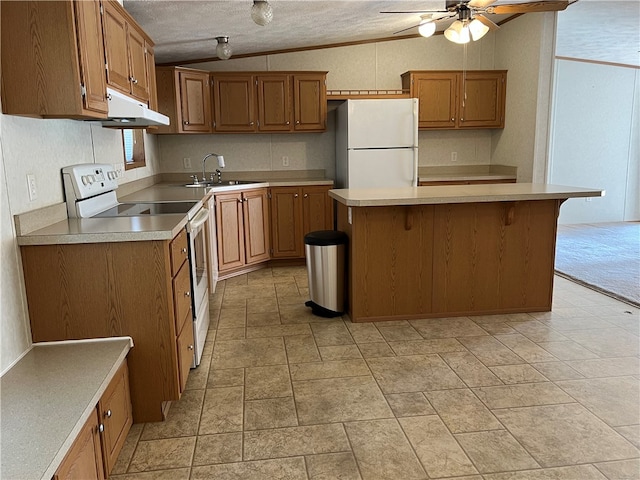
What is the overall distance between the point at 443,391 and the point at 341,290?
51.0 inches

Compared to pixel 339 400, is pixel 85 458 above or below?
above

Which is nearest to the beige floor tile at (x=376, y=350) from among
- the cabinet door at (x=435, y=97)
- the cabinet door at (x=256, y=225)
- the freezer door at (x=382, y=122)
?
the cabinet door at (x=256, y=225)

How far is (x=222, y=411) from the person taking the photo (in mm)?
2377

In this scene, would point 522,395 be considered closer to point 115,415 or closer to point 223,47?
point 115,415

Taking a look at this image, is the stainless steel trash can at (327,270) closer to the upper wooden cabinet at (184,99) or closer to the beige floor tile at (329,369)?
the beige floor tile at (329,369)

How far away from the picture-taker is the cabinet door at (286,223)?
5.16 meters

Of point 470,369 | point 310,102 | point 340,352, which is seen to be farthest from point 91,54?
point 310,102

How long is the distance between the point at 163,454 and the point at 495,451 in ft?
4.47

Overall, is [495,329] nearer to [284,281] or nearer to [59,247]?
[284,281]

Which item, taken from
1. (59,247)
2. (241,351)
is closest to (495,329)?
(241,351)

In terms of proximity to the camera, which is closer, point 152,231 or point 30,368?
point 30,368

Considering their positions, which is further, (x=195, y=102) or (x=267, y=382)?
(x=195, y=102)

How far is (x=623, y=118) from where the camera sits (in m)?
7.30

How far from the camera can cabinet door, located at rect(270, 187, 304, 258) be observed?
5.16m
